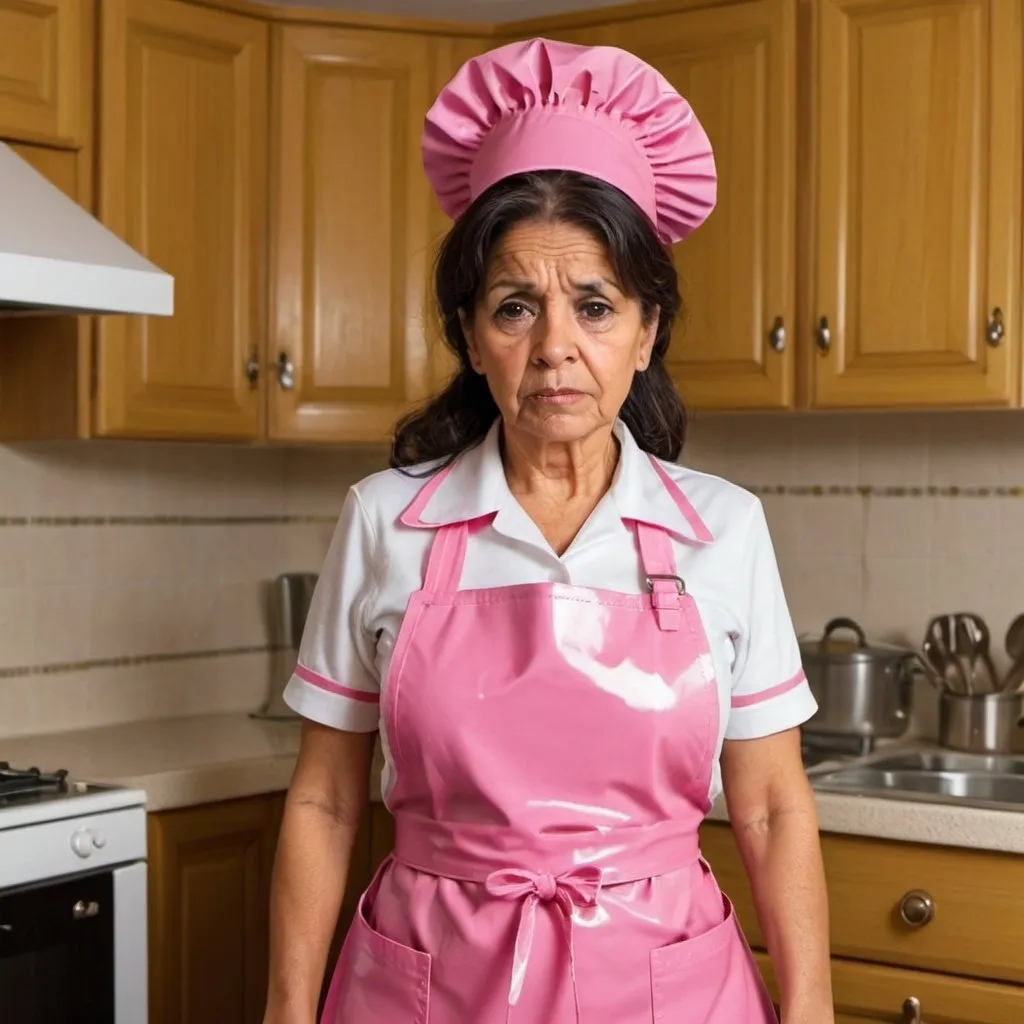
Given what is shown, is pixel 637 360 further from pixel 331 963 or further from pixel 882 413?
pixel 331 963

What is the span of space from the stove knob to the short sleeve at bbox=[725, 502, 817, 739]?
123 cm

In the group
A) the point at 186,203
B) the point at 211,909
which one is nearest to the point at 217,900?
the point at 211,909

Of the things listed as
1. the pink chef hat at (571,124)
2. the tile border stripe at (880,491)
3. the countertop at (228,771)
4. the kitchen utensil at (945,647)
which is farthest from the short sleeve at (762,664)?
the tile border stripe at (880,491)

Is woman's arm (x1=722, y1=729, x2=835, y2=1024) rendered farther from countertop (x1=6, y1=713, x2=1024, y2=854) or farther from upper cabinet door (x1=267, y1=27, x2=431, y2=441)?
upper cabinet door (x1=267, y1=27, x2=431, y2=441)

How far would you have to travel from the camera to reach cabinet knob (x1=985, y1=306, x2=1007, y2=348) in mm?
2623

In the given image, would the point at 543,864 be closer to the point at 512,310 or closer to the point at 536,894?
the point at 536,894

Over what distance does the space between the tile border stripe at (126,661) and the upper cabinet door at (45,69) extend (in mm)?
972

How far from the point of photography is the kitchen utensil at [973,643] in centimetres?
285

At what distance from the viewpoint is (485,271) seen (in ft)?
5.03

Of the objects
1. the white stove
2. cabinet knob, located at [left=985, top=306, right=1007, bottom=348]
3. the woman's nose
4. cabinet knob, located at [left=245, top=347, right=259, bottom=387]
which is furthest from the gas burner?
cabinet knob, located at [left=985, top=306, right=1007, bottom=348]

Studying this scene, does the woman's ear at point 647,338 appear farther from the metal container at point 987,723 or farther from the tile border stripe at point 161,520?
the tile border stripe at point 161,520

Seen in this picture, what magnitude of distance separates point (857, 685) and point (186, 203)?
4.78 feet

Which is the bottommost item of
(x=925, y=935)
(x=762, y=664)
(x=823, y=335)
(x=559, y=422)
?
(x=925, y=935)

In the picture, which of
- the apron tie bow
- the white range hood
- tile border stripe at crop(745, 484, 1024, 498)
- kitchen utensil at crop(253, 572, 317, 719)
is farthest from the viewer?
kitchen utensil at crop(253, 572, 317, 719)
